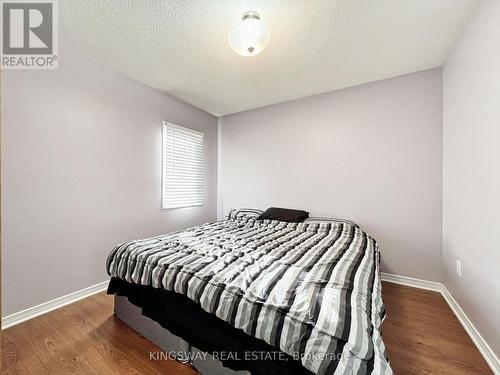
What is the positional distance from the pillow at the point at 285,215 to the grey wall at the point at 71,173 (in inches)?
56.3

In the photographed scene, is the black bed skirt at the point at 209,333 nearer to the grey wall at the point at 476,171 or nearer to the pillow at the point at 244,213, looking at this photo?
the grey wall at the point at 476,171

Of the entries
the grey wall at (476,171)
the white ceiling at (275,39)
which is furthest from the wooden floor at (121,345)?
the white ceiling at (275,39)

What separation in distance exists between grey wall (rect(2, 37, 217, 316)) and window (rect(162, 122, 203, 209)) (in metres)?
0.13

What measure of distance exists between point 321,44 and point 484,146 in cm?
150

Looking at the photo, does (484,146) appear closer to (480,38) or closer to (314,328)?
(480,38)

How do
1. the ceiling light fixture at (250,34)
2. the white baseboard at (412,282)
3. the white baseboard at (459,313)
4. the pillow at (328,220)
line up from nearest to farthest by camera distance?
the white baseboard at (459,313) < the ceiling light fixture at (250,34) < the white baseboard at (412,282) < the pillow at (328,220)

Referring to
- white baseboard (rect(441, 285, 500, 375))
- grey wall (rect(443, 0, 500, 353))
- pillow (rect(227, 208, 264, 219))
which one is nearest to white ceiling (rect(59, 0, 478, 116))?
grey wall (rect(443, 0, 500, 353))

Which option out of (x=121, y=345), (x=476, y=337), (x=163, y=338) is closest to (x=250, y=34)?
(x=163, y=338)

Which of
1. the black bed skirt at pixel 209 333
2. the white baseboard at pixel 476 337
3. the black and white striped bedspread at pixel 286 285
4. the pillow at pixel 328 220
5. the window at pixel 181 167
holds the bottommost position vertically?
the white baseboard at pixel 476 337

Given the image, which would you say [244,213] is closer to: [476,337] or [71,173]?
[71,173]

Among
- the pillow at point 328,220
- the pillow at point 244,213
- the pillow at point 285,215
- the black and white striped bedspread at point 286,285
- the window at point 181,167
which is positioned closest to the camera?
the black and white striped bedspread at point 286,285

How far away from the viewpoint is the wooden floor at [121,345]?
59.6 inches

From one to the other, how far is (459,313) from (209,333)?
2.13m

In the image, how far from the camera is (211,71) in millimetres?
2572
